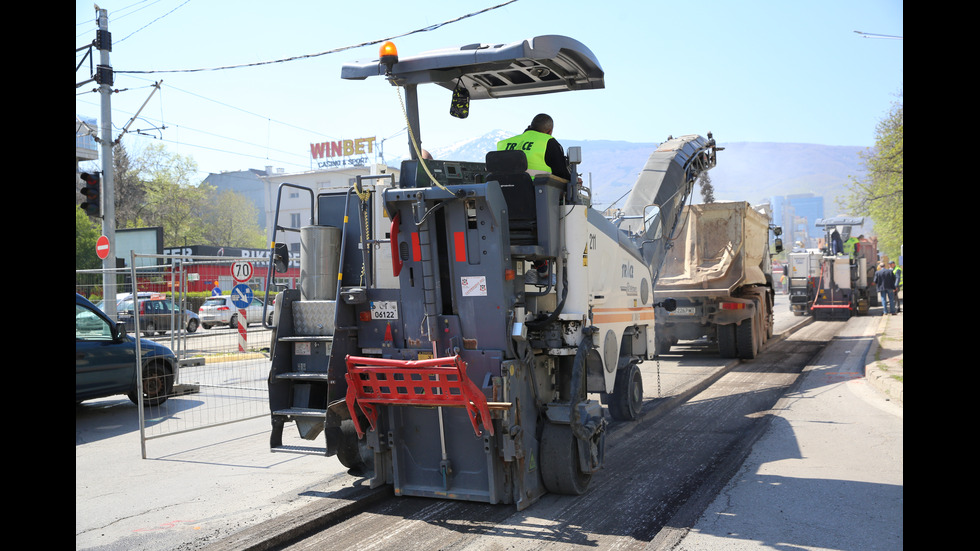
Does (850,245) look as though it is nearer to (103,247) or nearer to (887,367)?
(887,367)

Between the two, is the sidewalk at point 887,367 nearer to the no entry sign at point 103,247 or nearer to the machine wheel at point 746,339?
the machine wheel at point 746,339

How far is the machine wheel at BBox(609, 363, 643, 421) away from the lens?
846 cm

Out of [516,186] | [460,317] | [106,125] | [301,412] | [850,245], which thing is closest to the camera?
[460,317]

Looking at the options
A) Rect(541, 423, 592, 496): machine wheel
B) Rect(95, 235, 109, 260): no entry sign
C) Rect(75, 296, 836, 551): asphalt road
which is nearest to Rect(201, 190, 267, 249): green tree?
Rect(95, 235, 109, 260): no entry sign

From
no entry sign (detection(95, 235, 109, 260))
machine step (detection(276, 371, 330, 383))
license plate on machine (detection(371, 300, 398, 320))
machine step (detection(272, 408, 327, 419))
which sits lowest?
machine step (detection(272, 408, 327, 419))

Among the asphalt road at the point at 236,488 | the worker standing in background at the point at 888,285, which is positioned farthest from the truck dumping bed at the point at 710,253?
the worker standing in background at the point at 888,285

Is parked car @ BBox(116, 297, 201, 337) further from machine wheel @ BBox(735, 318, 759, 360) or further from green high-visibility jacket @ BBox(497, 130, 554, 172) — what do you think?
machine wheel @ BBox(735, 318, 759, 360)

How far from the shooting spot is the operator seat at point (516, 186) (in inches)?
235

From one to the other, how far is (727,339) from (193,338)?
9877 mm

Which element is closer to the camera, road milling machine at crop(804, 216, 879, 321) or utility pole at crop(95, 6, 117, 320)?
utility pole at crop(95, 6, 117, 320)

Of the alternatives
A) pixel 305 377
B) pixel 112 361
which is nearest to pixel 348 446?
pixel 305 377

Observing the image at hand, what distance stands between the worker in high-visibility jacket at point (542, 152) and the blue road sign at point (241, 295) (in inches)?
252

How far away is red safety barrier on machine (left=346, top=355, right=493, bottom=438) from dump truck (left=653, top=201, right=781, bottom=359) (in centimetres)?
908

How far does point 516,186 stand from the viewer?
5984mm
